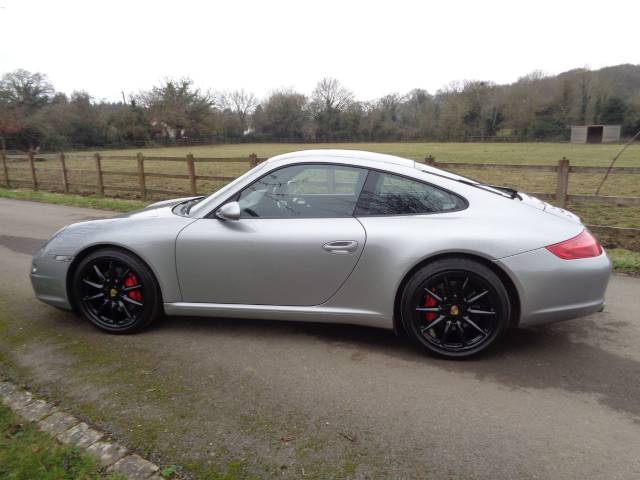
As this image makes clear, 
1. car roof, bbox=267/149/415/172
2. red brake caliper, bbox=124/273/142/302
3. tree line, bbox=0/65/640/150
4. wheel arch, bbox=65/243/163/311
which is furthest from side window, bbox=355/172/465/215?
tree line, bbox=0/65/640/150

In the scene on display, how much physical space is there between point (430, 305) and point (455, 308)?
0.16m

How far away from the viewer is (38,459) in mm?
2127

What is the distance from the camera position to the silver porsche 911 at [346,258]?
9.86ft

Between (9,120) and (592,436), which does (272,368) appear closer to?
(592,436)

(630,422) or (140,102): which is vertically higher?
(140,102)

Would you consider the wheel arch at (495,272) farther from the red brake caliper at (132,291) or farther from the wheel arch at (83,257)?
the red brake caliper at (132,291)

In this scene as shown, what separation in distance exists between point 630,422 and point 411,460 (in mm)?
1266

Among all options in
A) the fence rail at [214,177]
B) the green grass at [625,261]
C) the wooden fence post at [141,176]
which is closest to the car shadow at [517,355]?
the green grass at [625,261]

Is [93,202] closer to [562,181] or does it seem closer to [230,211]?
[230,211]

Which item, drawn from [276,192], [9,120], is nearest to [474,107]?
[9,120]

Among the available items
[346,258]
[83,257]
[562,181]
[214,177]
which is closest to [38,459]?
[83,257]

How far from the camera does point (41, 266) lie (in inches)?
145

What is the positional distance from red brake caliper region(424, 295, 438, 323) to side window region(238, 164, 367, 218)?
833mm

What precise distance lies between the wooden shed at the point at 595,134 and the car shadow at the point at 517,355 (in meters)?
69.8
